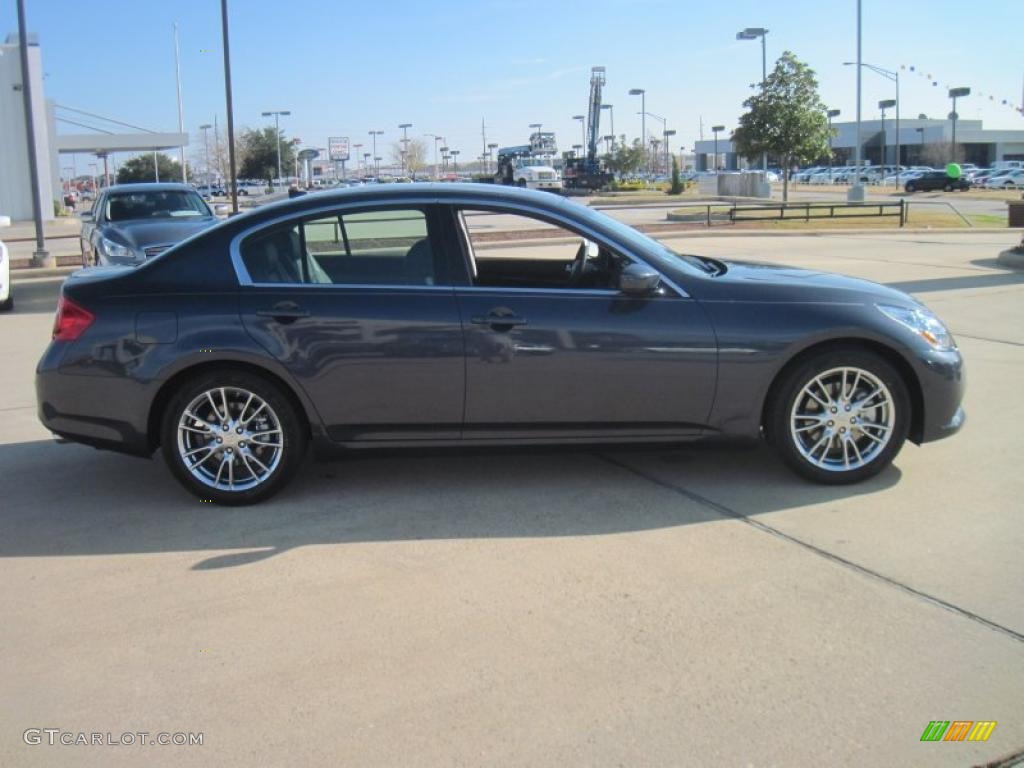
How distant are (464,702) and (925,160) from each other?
111029 millimetres

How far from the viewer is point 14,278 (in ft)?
58.4

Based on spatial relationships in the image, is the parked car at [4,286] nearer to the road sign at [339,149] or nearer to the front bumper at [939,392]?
the front bumper at [939,392]

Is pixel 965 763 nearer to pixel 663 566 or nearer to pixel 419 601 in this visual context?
pixel 663 566

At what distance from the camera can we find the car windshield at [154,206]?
46.7 ft

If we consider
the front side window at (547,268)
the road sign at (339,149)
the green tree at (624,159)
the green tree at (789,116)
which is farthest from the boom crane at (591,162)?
the front side window at (547,268)

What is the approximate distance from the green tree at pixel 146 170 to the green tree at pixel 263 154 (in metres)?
5.60

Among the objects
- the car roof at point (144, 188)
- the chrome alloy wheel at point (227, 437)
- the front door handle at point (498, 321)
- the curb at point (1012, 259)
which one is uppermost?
the car roof at point (144, 188)

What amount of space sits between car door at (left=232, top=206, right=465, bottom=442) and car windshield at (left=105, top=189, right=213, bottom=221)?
10.0 meters

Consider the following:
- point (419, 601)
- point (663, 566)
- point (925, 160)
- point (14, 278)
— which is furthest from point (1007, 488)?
point (925, 160)

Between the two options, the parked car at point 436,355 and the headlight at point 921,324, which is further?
the headlight at point 921,324

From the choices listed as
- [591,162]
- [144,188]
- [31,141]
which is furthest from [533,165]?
[144,188]

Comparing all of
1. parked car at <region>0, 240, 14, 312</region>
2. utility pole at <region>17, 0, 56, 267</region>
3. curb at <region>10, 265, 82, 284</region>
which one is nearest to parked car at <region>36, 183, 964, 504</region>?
parked car at <region>0, 240, 14, 312</region>

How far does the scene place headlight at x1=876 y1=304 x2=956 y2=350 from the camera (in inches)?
201

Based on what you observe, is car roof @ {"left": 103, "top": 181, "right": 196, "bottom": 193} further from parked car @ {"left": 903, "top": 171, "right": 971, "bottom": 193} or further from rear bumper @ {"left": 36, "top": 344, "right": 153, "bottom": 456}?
parked car @ {"left": 903, "top": 171, "right": 971, "bottom": 193}
